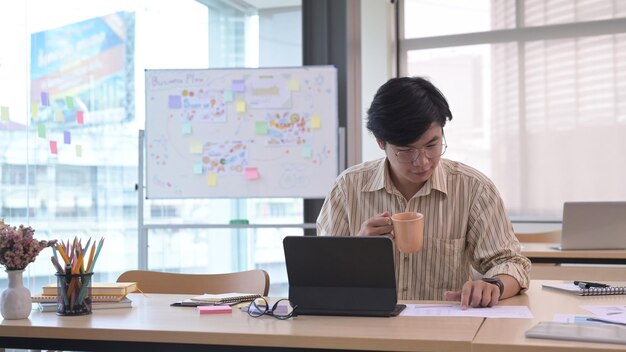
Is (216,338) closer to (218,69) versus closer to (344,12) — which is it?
(218,69)

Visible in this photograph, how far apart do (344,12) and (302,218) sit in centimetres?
142

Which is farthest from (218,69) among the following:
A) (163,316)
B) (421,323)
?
(421,323)

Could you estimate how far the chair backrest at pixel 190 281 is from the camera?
260cm

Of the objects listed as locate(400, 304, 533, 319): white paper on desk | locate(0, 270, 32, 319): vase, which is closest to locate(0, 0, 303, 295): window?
locate(0, 270, 32, 319): vase

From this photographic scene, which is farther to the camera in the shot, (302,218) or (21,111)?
(302,218)

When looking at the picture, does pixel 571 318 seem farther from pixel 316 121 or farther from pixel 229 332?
pixel 316 121

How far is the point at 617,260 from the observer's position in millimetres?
3510

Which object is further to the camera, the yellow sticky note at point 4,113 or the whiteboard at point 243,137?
the whiteboard at point 243,137

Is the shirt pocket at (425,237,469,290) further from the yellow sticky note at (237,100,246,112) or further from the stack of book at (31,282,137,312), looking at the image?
the yellow sticky note at (237,100,246,112)

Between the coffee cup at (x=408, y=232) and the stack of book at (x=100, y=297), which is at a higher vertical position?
the coffee cup at (x=408, y=232)

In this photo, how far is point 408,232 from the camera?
6.56ft

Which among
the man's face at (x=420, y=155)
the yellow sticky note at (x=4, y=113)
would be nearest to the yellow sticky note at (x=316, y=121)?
the yellow sticky note at (x=4, y=113)

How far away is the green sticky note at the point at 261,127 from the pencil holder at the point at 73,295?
249cm

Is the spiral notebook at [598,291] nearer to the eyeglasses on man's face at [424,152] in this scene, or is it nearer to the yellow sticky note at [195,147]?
the eyeglasses on man's face at [424,152]
